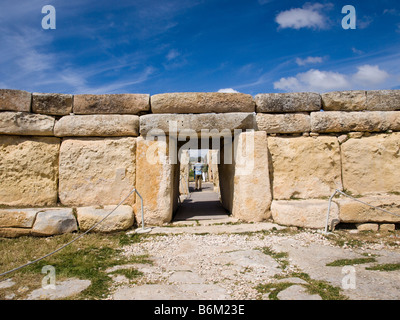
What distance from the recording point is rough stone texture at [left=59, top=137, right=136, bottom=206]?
17.6ft

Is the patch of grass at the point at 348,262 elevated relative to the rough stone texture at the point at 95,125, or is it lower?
lower

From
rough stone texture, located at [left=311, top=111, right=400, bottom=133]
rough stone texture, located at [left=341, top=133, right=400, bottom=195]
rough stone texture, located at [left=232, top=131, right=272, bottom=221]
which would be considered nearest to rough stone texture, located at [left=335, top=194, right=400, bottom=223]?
rough stone texture, located at [left=341, top=133, right=400, bottom=195]

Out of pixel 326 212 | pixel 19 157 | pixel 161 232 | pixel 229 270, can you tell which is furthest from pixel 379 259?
pixel 19 157

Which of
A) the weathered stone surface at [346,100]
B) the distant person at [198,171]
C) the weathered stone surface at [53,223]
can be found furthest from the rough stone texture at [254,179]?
the distant person at [198,171]

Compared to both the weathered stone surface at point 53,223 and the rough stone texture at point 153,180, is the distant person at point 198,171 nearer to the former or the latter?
the rough stone texture at point 153,180

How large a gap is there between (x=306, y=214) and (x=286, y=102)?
2.12 meters

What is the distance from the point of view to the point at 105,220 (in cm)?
493

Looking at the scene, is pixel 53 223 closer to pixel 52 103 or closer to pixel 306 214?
pixel 52 103

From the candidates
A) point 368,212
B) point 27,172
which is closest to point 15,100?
point 27,172

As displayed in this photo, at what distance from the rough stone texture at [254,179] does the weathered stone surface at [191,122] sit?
325mm

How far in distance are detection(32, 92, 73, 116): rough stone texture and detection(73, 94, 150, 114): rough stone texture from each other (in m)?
0.14

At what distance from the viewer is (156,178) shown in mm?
5305

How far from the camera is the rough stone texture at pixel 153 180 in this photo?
5273 mm

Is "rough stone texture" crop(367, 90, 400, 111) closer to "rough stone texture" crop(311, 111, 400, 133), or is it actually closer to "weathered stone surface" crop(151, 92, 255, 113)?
"rough stone texture" crop(311, 111, 400, 133)
